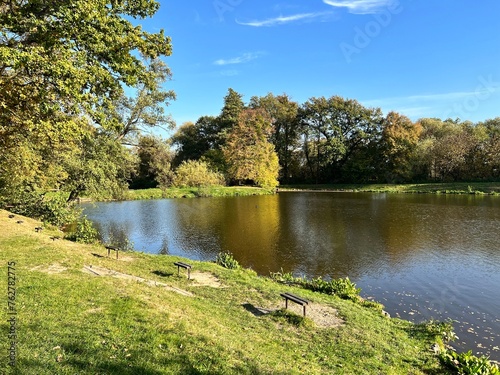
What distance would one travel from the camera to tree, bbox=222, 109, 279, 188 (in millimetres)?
60094

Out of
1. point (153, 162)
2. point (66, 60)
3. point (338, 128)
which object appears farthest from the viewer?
point (338, 128)

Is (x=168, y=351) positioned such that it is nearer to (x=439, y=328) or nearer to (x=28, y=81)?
(x=439, y=328)

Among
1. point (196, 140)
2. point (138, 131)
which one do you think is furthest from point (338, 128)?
point (138, 131)

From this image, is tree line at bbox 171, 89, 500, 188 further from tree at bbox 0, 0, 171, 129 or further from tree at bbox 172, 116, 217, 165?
tree at bbox 0, 0, 171, 129

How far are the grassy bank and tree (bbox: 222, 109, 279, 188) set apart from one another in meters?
7.72

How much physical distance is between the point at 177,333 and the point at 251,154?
179 ft

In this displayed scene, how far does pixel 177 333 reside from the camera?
6637 millimetres

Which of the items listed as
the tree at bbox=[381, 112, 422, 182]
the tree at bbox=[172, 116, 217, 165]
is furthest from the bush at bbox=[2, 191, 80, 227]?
the tree at bbox=[381, 112, 422, 182]

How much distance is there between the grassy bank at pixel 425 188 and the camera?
50.8 meters

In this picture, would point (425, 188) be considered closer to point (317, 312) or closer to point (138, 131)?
point (138, 131)

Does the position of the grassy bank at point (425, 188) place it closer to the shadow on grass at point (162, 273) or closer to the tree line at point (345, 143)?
the tree line at point (345, 143)

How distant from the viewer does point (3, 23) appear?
322 inches

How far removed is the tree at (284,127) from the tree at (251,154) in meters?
6.93

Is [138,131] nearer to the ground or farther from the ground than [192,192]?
farther from the ground
